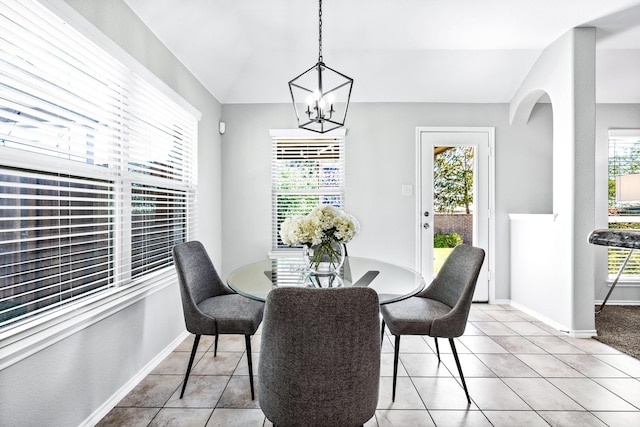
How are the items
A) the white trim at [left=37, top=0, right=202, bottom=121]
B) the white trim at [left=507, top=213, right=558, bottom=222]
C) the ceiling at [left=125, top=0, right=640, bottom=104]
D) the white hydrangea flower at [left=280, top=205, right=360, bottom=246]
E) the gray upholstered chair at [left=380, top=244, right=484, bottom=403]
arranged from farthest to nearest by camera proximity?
the white trim at [left=507, top=213, right=558, bottom=222]
the ceiling at [left=125, top=0, right=640, bottom=104]
the gray upholstered chair at [left=380, top=244, right=484, bottom=403]
the white hydrangea flower at [left=280, top=205, right=360, bottom=246]
the white trim at [left=37, top=0, right=202, bottom=121]

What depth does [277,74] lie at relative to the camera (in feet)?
A: 11.2

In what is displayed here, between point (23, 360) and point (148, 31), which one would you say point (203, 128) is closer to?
point (148, 31)

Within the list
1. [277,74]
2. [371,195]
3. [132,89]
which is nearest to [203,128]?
[277,74]

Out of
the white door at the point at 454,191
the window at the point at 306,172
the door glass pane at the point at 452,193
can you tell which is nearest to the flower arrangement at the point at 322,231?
the window at the point at 306,172

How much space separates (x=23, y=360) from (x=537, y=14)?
394 centimetres

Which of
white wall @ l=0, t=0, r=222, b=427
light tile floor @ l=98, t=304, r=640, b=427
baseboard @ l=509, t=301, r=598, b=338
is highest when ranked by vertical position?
white wall @ l=0, t=0, r=222, b=427

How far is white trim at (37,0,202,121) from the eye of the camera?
1.43 m

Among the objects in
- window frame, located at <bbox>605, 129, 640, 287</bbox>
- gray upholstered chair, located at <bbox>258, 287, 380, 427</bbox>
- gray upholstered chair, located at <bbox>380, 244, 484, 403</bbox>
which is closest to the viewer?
gray upholstered chair, located at <bbox>258, 287, 380, 427</bbox>

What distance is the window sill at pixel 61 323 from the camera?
1.23m

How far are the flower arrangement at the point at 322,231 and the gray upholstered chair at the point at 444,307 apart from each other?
520 millimetres

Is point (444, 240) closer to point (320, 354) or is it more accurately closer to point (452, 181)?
point (452, 181)

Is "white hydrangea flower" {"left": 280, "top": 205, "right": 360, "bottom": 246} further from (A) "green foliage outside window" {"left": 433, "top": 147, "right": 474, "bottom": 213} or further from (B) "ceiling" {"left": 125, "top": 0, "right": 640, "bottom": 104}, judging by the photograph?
(A) "green foliage outside window" {"left": 433, "top": 147, "right": 474, "bottom": 213}

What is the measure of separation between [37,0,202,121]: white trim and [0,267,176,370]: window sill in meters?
1.32

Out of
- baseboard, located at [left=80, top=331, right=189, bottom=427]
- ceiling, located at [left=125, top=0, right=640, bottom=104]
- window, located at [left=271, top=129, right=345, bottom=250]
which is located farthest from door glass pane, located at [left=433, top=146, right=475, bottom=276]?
baseboard, located at [left=80, top=331, right=189, bottom=427]
